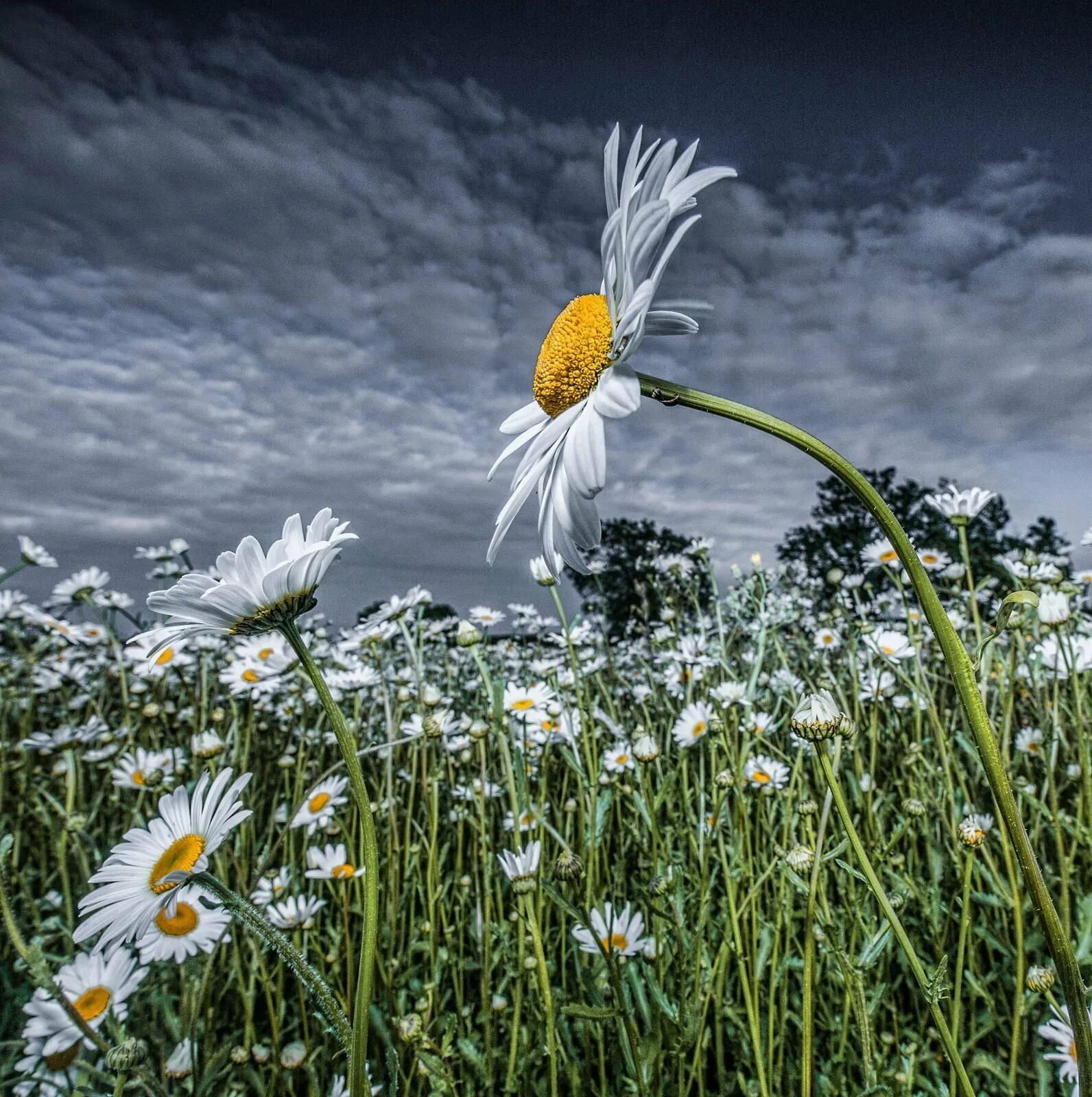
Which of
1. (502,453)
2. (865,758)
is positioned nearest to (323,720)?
(865,758)

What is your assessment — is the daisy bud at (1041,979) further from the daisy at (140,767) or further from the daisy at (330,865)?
the daisy at (140,767)

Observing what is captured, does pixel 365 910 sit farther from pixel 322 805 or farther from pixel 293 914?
pixel 322 805

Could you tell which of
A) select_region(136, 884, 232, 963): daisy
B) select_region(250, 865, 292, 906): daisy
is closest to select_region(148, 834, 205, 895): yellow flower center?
select_region(136, 884, 232, 963): daisy

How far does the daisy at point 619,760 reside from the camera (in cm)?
218

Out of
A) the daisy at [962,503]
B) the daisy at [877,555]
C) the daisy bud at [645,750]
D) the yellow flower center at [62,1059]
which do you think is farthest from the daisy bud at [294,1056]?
the daisy at [877,555]

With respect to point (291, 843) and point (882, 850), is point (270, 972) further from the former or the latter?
point (882, 850)

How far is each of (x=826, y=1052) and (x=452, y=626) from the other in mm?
3024

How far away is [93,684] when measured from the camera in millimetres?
3549

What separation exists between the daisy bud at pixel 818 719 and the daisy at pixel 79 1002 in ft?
3.88

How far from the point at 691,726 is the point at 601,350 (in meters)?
1.48

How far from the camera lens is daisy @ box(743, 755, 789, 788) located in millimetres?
1933

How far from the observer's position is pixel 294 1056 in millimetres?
1326

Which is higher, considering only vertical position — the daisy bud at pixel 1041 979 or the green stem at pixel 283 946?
the green stem at pixel 283 946

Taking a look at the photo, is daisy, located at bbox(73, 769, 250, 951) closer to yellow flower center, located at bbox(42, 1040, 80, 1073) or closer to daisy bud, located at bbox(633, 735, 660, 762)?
yellow flower center, located at bbox(42, 1040, 80, 1073)
